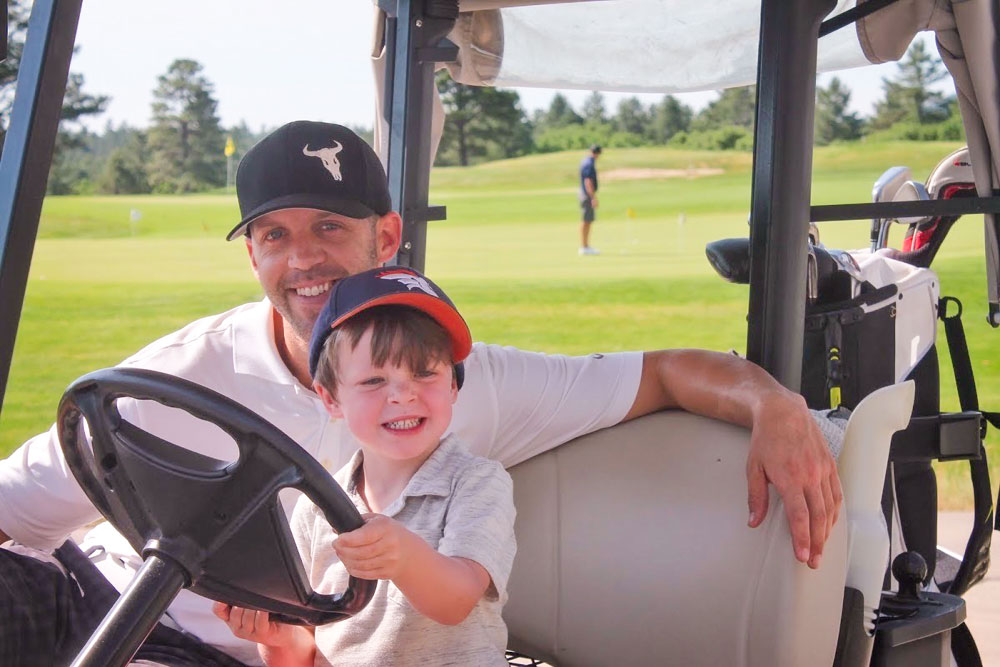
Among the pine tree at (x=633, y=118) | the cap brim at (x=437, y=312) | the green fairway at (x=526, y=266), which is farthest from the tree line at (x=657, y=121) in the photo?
the cap brim at (x=437, y=312)

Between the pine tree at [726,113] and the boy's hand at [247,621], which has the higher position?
the pine tree at [726,113]

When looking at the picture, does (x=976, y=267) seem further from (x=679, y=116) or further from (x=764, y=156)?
(x=764, y=156)

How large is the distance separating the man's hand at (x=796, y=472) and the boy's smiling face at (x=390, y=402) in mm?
531

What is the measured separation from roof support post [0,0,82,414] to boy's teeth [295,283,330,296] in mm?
653

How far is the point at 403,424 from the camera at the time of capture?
1654mm

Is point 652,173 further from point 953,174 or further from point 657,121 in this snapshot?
point 953,174

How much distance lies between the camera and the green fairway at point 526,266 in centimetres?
1262

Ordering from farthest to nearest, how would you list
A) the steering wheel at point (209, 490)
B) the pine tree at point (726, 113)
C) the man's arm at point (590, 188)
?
the pine tree at point (726, 113) < the man's arm at point (590, 188) < the steering wheel at point (209, 490)

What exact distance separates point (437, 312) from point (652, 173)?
2153 centimetres

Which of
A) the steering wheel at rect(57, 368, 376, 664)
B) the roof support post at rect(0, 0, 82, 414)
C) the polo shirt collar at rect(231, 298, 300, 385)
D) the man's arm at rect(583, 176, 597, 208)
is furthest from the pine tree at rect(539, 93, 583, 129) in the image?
the steering wheel at rect(57, 368, 376, 664)

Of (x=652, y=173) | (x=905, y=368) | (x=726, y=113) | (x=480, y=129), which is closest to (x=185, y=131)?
(x=480, y=129)

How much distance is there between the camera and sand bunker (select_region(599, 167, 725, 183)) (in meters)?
22.3

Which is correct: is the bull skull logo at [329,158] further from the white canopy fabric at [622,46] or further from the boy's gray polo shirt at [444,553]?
the white canopy fabric at [622,46]

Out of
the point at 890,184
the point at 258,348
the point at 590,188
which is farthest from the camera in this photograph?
the point at 590,188
